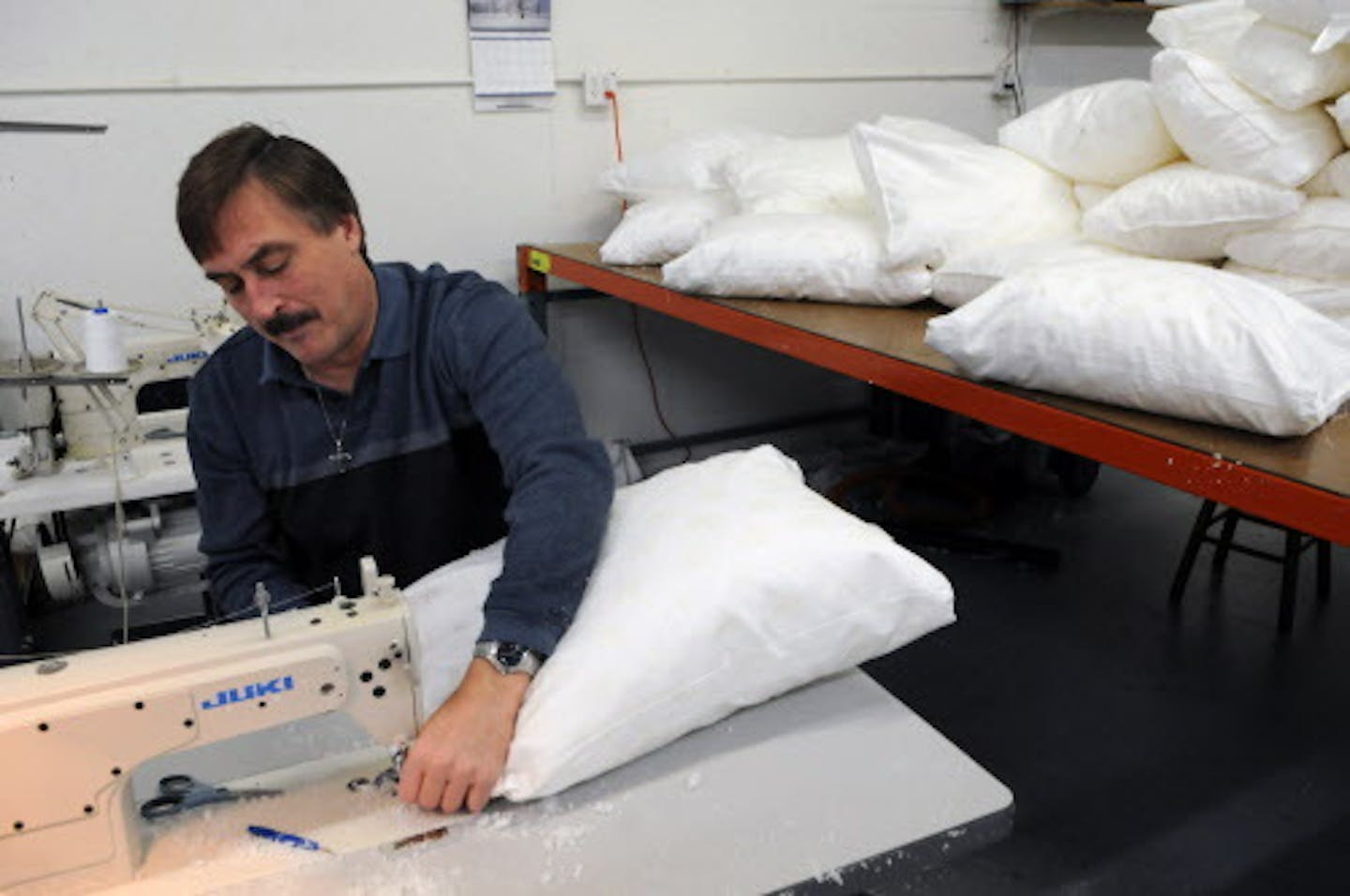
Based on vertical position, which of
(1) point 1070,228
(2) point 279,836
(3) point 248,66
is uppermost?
(3) point 248,66

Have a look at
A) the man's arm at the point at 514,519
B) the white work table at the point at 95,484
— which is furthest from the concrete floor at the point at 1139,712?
the man's arm at the point at 514,519

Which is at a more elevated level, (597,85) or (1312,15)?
(597,85)

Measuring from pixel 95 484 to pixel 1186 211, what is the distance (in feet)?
6.57

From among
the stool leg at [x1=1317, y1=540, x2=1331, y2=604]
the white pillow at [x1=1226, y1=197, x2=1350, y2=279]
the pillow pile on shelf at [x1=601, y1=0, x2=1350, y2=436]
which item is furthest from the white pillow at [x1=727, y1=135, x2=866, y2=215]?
the stool leg at [x1=1317, y1=540, x2=1331, y2=604]

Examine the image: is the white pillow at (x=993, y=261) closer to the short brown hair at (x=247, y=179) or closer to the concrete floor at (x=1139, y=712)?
the concrete floor at (x=1139, y=712)

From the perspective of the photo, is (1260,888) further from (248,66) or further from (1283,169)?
(248,66)

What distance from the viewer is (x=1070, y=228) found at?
1936 mm

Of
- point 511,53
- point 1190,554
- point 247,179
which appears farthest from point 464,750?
point 511,53

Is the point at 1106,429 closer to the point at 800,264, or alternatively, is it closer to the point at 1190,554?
the point at 800,264

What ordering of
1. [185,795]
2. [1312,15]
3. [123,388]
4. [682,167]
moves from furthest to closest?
1. [682,167]
2. [123,388]
3. [1312,15]
4. [185,795]

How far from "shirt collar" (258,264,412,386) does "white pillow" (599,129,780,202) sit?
5.05 ft

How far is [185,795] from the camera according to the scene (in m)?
0.87

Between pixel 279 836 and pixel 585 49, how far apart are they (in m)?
2.65

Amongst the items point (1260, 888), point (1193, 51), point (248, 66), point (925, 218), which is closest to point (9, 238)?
point (248, 66)
